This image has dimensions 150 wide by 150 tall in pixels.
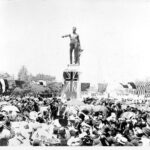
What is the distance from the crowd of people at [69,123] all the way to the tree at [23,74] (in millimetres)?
345

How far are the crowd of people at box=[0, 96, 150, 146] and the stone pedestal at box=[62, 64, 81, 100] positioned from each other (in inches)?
5.7

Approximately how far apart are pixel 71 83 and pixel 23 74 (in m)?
0.83

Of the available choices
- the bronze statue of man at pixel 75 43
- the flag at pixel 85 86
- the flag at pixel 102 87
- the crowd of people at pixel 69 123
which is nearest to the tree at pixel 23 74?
the crowd of people at pixel 69 123

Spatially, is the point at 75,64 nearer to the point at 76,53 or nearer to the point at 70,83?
the point at 76,53

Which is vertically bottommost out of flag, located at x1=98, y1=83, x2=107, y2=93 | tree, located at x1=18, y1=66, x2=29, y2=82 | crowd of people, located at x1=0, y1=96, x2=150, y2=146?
crowd of people, located at x1=0, y1=96, x2=150, y2=146

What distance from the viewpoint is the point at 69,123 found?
5551 mm

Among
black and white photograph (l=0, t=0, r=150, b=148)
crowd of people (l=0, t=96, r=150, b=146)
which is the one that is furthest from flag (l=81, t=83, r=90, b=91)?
crowd of people (l=0, t=96, r=150, b=146)

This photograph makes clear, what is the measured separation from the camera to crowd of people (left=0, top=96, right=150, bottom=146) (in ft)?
17.9

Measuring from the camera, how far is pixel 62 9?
5691 millimetres

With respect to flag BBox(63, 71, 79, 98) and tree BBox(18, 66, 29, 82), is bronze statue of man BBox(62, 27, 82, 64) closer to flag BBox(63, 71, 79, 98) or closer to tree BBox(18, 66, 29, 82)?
flag BBox(63, 71, 79, 98)

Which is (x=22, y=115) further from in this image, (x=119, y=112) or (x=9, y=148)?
(x=119, y=112)

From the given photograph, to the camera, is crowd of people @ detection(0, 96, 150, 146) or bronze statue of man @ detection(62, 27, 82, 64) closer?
crowd of people @ detection(0, 96, 150, 146)

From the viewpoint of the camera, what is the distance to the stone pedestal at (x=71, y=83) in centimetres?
572

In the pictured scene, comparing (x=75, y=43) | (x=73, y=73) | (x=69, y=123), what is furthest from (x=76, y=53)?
(x=69, y=123)
